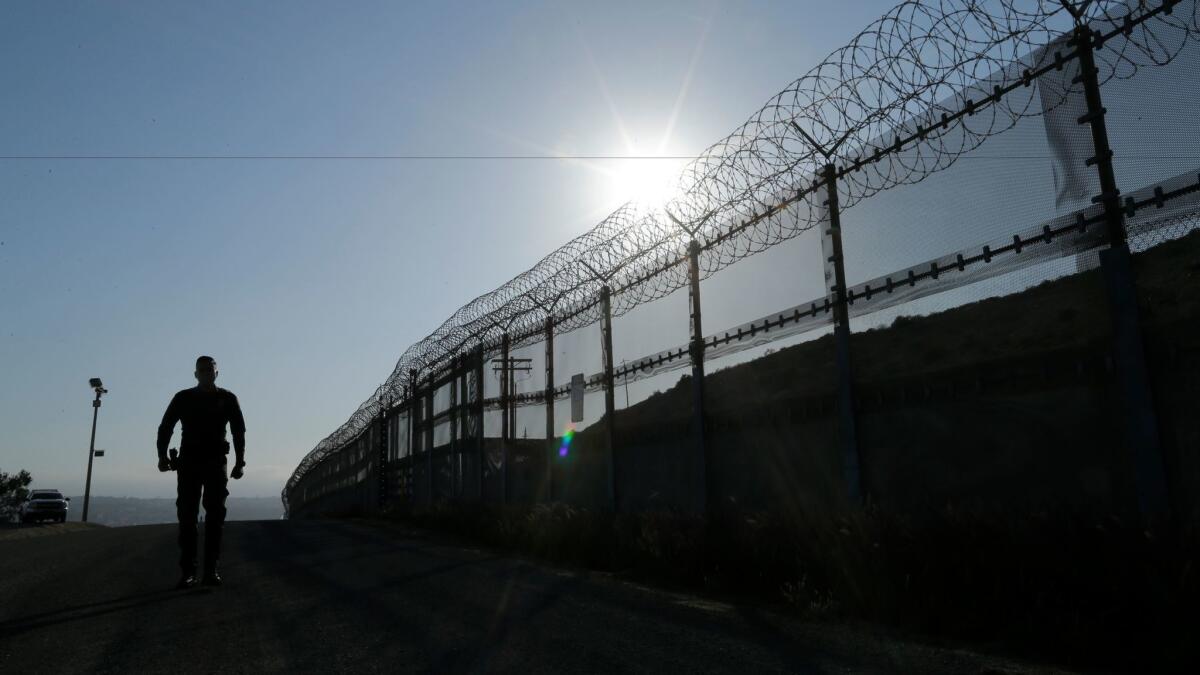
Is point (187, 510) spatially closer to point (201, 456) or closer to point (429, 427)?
point (201, 456)

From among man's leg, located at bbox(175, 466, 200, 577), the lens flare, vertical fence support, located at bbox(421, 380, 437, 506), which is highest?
vertical fence support, located at bbox(421, 380, 437, 506)

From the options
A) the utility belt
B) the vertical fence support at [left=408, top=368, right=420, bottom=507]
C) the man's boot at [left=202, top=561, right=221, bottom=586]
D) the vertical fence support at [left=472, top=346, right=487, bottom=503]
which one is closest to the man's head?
the utility belt

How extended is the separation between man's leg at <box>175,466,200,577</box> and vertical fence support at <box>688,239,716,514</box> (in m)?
5.05

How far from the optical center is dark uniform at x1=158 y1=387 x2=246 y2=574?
7.03 m

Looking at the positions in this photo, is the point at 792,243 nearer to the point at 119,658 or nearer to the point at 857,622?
the point at 857,622

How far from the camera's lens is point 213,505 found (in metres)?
7.07

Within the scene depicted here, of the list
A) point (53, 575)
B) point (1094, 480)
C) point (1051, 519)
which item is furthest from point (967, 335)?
point (53, 575)

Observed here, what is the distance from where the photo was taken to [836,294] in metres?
8.17

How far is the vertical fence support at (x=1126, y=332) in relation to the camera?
18.2 ft

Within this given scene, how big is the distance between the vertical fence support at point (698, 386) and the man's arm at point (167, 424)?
5296 millimetres

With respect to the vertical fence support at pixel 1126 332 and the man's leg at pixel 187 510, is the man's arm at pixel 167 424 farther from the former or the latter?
the vertical fence support at pixel 1126 332

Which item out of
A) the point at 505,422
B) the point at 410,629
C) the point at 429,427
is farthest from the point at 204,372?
the point at 429,427

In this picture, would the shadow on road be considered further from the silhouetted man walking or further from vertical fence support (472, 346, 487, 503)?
vertical fence support (472, 346, 487, 503)

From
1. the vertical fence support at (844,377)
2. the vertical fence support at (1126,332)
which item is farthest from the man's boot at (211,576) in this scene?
the vertical fence support at (1126,332)
